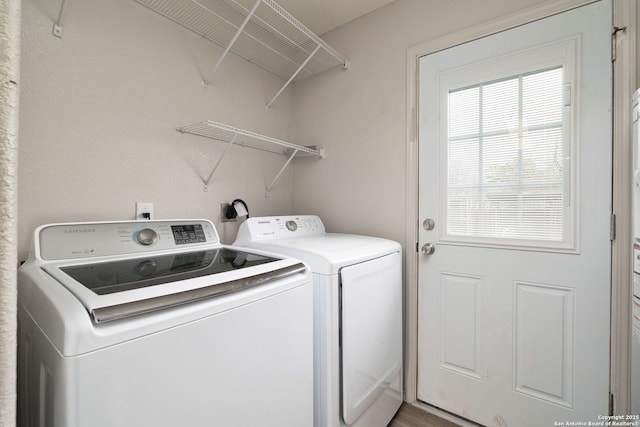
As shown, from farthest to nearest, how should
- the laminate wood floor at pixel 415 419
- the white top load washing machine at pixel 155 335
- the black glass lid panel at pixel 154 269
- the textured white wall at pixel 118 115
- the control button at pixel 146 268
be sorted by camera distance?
the laminate wood floor at pixel 415 419
the textured white wall at pixel 118 115
the control button at pixel 146 268
the black glass lid panel at pixel 154 269
the white top load washing machine at pixel 155 335

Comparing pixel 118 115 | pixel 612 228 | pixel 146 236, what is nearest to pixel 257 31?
pixel 118 115

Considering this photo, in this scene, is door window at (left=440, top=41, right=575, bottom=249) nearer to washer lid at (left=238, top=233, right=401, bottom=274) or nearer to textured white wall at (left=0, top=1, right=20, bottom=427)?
washer lid at (left=238, top=233, right=401, bottom=274)

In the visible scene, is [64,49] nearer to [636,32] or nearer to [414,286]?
[414,286]

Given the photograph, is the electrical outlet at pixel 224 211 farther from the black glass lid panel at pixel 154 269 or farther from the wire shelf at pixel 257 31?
the wire shelf at pixel 257 31

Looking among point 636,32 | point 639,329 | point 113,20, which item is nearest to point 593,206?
point 639,329

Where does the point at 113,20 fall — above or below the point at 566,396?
above

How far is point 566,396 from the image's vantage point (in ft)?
4.48

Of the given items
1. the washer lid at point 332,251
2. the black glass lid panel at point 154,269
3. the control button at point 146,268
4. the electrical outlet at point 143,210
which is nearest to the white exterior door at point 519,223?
the washer lid at point 332,251

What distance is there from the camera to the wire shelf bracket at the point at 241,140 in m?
1.55

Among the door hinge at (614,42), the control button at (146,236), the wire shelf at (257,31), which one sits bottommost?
the control button at (146,236)

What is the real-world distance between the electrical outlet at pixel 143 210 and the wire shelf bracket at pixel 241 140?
35 centimetres

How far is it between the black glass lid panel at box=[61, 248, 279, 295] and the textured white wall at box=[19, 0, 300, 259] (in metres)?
0.44

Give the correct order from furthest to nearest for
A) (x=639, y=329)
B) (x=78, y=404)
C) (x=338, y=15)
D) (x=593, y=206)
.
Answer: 1. (x=338, y=15)
2. (x=593, y=206)
3. (x=639, y=329)
4. (x=78, y=404)

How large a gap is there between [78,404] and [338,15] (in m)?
2.37
